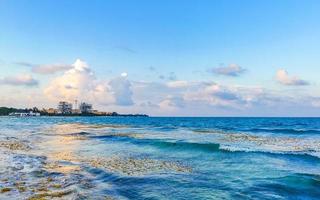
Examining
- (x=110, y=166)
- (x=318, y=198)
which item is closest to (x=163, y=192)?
(x=318, y=198)

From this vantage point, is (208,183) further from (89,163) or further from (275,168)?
(89,163)

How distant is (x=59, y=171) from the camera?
20703 mm

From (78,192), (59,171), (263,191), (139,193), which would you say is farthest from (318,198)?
(59,171)

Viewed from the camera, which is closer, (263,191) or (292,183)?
(263,191)

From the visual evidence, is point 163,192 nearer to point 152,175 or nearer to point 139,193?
point 139,193

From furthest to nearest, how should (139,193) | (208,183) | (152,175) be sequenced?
(152,175) → (208,183) → (139,193)

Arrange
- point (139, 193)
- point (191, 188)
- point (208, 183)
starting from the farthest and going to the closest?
point (208, 183), point (191, 188), point (139, 193)

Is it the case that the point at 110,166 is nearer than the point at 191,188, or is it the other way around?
the point at 191,188

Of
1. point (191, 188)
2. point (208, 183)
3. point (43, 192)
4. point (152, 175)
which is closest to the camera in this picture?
point (43, 192)

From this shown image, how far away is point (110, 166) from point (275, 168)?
10.0 metres

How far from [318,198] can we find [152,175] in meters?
8.21

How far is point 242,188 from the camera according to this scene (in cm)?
1714

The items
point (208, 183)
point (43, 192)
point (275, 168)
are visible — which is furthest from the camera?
point (275, 168)

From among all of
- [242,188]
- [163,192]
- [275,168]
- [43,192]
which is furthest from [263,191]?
[43,192]
